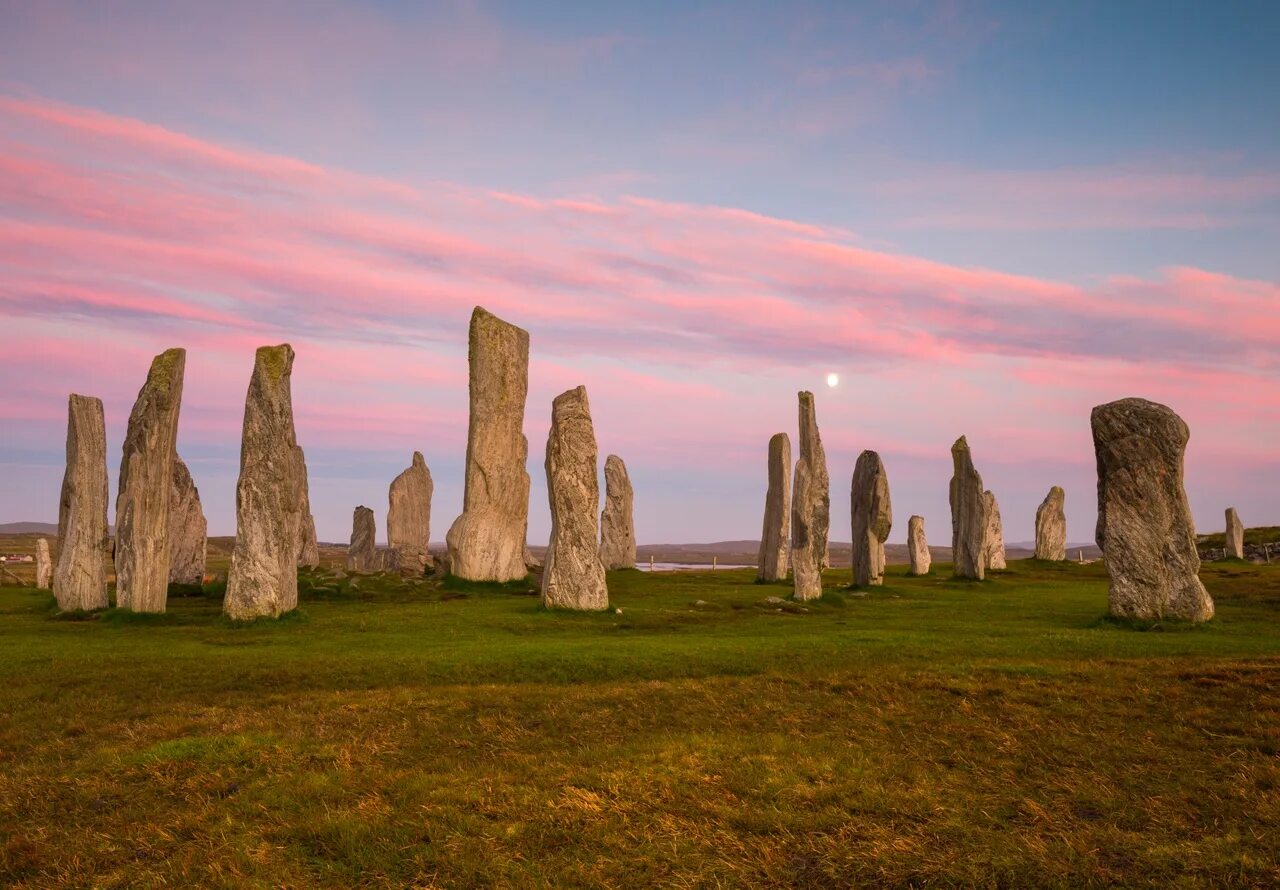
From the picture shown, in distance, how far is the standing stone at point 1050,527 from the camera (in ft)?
163

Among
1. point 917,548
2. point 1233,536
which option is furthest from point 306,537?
point 1233,536

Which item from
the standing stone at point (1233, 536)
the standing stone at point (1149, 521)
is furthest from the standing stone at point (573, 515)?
the standing stone at point (1233, 536)

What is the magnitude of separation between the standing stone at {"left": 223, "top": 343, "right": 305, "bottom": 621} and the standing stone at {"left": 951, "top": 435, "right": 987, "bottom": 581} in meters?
24.9

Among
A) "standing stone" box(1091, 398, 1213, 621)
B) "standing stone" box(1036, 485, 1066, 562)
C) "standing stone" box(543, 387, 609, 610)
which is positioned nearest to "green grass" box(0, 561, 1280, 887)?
"standing stone" box(1091, 398, 1213, 621)

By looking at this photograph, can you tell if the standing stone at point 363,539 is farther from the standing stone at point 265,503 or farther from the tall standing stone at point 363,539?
the standing stone at point 265,503

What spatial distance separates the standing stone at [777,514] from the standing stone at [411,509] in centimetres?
1459

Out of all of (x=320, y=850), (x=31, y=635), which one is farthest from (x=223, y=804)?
(x=31, y=635)

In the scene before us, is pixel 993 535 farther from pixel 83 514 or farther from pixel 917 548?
pixel 83 514

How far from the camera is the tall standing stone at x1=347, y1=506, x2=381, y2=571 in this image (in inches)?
1693

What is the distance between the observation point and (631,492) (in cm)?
4353

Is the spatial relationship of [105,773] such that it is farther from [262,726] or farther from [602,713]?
[602,713]

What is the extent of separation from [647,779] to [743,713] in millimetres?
2951

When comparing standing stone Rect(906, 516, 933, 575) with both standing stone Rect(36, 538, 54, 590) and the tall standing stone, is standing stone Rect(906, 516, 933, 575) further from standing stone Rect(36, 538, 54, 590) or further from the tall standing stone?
standing stone Rect(36, 538, 54, 590)

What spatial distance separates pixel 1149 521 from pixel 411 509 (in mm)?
30032
